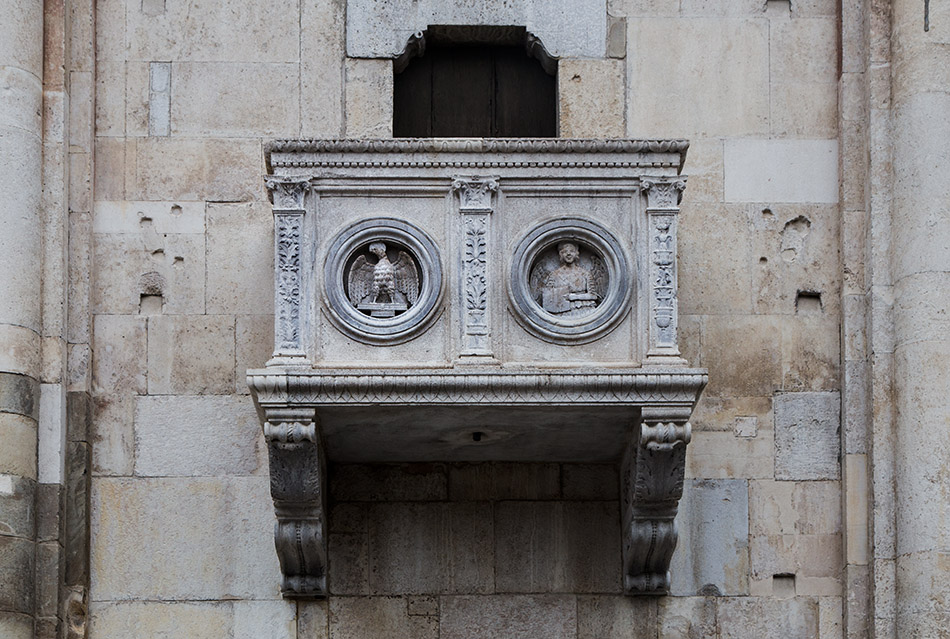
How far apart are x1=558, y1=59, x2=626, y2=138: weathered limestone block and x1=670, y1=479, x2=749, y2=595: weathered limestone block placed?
2365mm

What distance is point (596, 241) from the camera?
12.4 metres

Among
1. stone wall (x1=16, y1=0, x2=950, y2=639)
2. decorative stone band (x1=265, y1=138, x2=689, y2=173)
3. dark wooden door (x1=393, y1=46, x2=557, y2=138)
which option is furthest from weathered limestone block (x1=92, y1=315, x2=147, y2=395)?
dark wooden door (x1=393, y1=46, x2=557, y2=138)

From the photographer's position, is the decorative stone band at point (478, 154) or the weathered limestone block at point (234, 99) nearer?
the decorative stone band at point (478, 154)

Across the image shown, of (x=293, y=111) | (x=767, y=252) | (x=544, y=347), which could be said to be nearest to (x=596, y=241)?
(x=544, y=347)

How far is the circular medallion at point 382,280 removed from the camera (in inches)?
482

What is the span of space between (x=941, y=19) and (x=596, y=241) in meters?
2.79

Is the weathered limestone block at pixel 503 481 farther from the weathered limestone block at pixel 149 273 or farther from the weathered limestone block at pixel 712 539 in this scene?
the weathered limestone block at pixel 149 273

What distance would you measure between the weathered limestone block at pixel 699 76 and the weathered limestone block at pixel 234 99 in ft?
7.26

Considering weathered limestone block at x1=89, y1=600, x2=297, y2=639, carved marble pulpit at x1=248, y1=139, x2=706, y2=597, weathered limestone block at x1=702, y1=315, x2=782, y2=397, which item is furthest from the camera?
weathered limestone block at x1=702, y1=315, x2=782, y2=397

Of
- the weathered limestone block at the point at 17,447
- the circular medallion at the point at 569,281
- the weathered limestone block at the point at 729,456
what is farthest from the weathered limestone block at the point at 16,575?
the weathered limestone block at the point at 729,456

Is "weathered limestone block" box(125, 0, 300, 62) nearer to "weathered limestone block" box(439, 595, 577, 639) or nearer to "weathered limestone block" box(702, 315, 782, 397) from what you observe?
"weathered limestone block" box(702, 315, 782, 397)

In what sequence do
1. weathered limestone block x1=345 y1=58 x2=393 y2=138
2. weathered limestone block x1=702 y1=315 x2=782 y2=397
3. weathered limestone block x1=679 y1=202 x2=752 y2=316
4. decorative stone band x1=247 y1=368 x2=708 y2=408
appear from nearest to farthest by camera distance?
decorative stone band x1=247 y1=368 x2=708 y2=408 < weathered limestone block x1=702 y1=315 x2=782 y2=397 < weathered limestone block x1=679 y1=202 x2=752 y2=316 < weathered limestone block x1=345 y1=58 x2=393 y2=138

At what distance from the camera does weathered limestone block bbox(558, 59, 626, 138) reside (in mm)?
13625

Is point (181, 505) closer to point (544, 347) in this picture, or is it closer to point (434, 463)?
point (434, 463)
